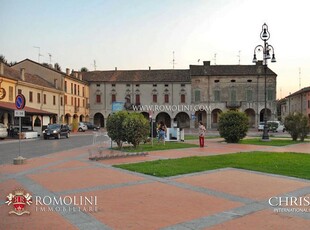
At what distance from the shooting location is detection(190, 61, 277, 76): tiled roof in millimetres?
59500

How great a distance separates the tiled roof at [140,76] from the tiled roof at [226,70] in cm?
217

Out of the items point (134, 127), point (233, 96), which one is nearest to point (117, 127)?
point (134, 127)

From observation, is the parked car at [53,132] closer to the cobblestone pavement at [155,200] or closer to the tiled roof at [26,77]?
the tiled roof at [26,77]

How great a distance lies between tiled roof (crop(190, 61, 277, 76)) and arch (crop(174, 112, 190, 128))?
7.68 meters

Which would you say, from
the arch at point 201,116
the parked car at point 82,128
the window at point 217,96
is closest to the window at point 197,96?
the arch at point 201,116

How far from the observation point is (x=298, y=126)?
1034 inches

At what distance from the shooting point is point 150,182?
9.20 m

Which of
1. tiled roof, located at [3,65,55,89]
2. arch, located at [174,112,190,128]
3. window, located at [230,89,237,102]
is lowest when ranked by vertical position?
arch, located at [174,112,190,128]

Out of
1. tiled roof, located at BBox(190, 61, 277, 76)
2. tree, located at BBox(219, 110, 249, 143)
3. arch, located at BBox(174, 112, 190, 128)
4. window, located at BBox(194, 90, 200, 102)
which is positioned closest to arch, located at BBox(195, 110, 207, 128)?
arch, located at BBox(174, 112, 190, 128)

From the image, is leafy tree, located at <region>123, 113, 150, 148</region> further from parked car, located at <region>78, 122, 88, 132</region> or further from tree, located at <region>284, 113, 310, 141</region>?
parked car, located at <region>78, 122, 88, 132</region>

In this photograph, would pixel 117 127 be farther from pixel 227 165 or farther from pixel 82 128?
pixel 82 128

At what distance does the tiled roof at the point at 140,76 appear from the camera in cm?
6041

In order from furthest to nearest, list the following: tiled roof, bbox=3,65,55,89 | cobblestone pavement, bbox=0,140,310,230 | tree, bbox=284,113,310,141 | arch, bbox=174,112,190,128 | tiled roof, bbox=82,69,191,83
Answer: arch, bbox=174,112,190,128 → tiled roof, bbox=82,69,191,83 → tiled roof, bbox=3,65,55,89 → tree, bbox=284,113,310,141 → cobblestone pavement, bbox=0,140,310,230

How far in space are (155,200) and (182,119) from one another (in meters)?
54.8
